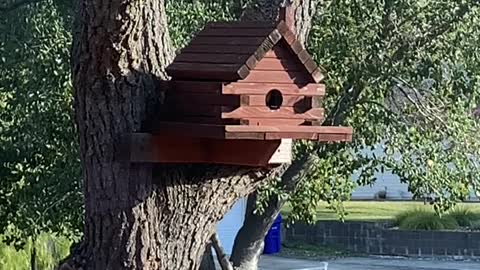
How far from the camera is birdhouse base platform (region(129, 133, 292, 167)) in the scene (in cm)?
386

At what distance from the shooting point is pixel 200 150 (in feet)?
12.9

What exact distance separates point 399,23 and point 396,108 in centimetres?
75

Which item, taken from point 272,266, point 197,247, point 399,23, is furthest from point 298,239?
point 197,247

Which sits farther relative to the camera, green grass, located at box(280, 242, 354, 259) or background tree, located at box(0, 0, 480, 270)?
green grass, located at box(280, 242, 354, 259)

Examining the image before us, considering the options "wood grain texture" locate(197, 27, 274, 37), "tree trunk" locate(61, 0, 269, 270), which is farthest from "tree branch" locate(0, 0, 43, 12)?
"wood grain texture" locate(197, 27, 274, 37)

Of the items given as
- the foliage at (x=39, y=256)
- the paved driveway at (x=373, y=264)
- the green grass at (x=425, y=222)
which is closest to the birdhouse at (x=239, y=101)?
the foliage at (x=39, y=256)

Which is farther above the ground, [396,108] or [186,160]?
[396,108]

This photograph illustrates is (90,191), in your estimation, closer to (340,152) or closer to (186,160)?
(186,160)

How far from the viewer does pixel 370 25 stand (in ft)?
21.6

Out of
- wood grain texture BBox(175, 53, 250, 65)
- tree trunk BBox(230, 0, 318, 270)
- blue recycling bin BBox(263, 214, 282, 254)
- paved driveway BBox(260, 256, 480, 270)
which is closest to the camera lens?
wood grain texture BBox(175, 53, 250, 65)

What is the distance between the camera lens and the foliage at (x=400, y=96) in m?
6.62

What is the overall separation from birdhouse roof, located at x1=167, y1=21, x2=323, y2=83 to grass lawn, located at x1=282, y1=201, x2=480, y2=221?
46.0 feet

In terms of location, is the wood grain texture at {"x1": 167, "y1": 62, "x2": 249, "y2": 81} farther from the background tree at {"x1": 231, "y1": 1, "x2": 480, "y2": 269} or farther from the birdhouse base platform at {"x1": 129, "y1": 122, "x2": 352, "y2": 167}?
the background tree at {"x1": 231, "y1": 1, "x2": 480, "y2": 269}

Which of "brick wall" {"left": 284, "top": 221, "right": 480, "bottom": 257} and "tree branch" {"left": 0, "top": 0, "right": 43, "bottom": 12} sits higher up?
"tree branch" {"left": 0, "top": 0, "right": 43, "bottom": 12}
